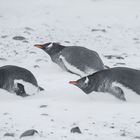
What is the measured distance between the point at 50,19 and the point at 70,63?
3.10 metres

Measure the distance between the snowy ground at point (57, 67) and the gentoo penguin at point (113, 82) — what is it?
0.09 meters

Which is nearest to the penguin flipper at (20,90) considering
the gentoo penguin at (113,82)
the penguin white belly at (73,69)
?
the gentoo penguin at (113,82)

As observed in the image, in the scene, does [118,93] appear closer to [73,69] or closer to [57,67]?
[73,69]

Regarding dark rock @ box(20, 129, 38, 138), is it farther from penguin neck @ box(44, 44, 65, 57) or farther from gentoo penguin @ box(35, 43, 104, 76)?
penguin neck @ box(44, 44, 65, 57)

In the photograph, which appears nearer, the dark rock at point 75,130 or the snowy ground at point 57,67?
the dark rock at point 75,130

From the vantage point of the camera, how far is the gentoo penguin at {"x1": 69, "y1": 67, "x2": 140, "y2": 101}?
6.48m

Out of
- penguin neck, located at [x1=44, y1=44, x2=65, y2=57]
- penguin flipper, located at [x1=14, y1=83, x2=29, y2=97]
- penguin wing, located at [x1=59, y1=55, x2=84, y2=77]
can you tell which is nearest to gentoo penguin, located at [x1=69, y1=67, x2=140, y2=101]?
penguin flipper, located at [x1=14, y1=83, x2=29, y2=97]

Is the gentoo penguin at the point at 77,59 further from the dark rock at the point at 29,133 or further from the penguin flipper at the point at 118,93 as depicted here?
the dark rock at the point at 29,133

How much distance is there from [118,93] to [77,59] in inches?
66.5

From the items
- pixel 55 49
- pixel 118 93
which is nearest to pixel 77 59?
pixel 55 49

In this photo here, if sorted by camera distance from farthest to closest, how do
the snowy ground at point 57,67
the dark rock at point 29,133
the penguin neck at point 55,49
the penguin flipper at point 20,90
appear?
the penguin neck at point 55,49 → the penguin flipper at point 20,90 → the snowy ground at point 57,67 → the dark rock at point 29,133

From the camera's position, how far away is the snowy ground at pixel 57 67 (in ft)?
18.0

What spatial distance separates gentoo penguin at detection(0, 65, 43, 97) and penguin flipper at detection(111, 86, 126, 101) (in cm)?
95

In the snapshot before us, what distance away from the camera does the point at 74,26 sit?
35.9 feet
